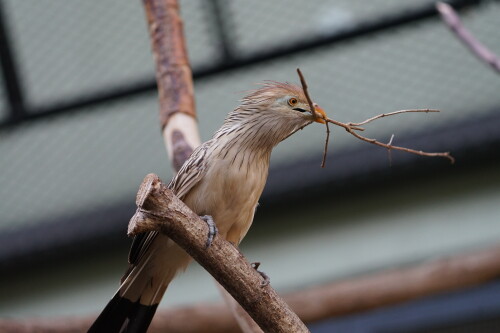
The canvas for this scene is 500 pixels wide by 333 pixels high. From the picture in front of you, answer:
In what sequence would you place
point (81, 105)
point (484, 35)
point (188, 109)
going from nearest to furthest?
point (188, 109) → point (81, 105) → point (484, 35)

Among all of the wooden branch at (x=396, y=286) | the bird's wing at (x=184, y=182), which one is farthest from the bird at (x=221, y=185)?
the wooden branch at (x=396, y=286)

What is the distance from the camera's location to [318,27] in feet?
13.9

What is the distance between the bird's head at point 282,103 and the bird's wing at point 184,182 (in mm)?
256

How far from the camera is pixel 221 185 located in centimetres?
241

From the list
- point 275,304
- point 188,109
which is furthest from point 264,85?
point 275,304

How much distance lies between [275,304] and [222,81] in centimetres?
249

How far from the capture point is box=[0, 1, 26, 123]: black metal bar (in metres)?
4.25

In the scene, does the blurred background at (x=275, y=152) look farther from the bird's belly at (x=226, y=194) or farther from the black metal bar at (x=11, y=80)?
the bird's belly at (x=226, y=194)

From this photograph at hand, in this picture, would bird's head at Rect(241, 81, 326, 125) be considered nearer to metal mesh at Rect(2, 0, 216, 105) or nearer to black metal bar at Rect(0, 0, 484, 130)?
black metal bar at Rect(0, 0, 484, 130)

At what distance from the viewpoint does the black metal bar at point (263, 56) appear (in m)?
3.93

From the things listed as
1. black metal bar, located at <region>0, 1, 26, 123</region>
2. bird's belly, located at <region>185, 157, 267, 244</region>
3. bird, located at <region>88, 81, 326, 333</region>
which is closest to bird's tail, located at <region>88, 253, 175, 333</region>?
bird, located at <region>88, 81, 326, 333</region>

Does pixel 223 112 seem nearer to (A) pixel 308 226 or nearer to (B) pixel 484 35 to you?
(A) pixel 308 226

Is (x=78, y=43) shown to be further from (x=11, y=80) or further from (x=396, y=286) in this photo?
(x=396, y=286)

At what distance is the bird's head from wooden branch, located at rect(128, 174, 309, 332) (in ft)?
2.25
